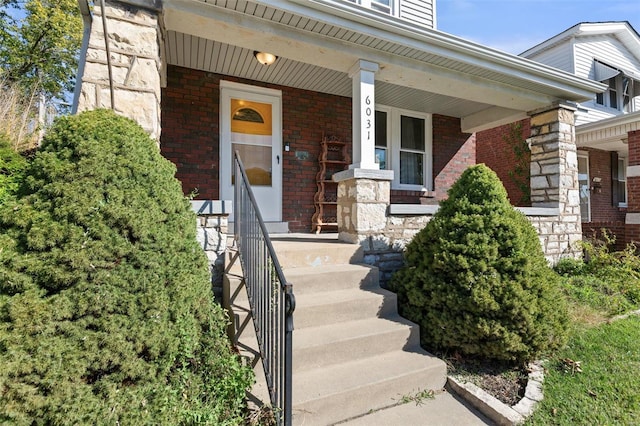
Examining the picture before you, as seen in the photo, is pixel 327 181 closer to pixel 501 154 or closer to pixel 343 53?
pixel 343 53

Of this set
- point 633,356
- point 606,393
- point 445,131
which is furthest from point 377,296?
point 445,131

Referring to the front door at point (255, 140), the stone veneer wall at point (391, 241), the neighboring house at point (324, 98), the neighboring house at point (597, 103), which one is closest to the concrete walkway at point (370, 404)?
the stone veneer wall at point (391, 241)

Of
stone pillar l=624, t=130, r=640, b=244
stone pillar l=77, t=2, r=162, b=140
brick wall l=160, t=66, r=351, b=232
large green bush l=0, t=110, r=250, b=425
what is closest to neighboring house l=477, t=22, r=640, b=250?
stone pillar l=624, t=130, r=640, b=244

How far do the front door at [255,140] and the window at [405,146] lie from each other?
2031 millimetres

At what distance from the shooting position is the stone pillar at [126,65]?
2.58 metres

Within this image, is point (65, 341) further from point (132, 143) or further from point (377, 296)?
point (377, 296)

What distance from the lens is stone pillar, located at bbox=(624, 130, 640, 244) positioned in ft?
20.0

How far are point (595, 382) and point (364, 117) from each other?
10.1ft

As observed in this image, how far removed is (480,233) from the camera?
2.68 metres

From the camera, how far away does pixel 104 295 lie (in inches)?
56.9

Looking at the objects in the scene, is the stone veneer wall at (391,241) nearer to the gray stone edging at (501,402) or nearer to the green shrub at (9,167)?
the gray stone edging at (501,402)

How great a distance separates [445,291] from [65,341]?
2442 millimetres

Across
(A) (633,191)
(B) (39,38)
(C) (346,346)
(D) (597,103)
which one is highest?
(B) (39,38)

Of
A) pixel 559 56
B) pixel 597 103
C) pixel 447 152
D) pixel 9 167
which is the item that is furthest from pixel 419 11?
pixel 597 103
